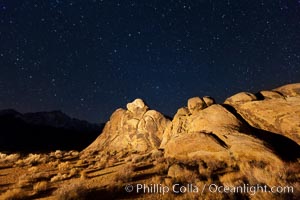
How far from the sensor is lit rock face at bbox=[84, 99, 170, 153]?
86.6ft

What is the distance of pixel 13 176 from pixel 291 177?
17.9 metres

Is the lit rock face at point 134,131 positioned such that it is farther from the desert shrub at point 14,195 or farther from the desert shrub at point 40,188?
the desert shrub at point 14,195

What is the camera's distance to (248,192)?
27.5 feet

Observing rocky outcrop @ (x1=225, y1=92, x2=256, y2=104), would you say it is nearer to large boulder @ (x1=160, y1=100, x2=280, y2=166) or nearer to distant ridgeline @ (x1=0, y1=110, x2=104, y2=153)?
large boulder @ (x1=160, y1=100, x2=280, y2=166)

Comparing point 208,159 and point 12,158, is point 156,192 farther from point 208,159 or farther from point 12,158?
point 12,158

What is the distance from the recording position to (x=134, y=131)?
94.5ft

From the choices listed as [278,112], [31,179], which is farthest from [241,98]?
[31,179]

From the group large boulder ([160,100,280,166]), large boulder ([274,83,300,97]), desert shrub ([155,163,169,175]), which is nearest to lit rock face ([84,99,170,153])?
large boulder ([160,100,280,166])

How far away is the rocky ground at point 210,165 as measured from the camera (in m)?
9.05

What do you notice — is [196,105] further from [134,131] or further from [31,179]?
[31,179]

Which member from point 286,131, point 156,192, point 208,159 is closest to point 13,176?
point 156,192

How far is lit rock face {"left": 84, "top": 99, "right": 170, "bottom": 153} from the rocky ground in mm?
5267

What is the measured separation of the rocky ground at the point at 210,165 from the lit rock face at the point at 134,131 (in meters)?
5.27

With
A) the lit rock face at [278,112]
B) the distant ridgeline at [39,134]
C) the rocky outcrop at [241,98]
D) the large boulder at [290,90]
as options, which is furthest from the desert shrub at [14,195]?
the distant ridgeline at [39,134]
